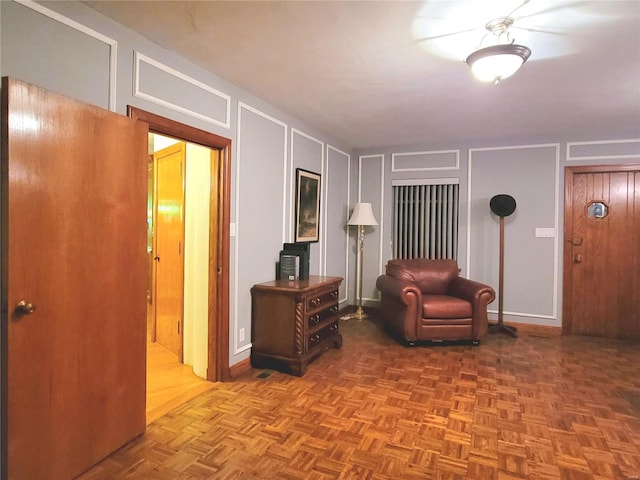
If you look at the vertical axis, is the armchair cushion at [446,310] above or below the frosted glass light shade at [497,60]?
below

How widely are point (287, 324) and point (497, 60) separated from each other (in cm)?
234

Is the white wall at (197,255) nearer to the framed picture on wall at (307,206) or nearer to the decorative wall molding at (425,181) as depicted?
the framed picture on wall at (307,206)

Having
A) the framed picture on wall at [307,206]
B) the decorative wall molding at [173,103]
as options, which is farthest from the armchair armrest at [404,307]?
the decorative wall molding at [173,103]

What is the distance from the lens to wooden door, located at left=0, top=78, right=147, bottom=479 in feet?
5.09

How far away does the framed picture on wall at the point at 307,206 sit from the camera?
13.1 feet

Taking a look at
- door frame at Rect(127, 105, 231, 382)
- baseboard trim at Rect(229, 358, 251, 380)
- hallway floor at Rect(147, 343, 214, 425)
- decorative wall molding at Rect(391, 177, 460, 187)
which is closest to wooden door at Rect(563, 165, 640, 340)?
decorative wall molding at Rect(391, 177, 460, 187)

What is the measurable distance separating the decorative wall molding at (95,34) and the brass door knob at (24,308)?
110 cm

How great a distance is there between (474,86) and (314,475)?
289 centimetres

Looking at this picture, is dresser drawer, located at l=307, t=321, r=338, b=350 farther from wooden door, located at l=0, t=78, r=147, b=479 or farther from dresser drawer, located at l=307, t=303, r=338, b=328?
wooden door, located at l=0, t=78, r=147, b=479

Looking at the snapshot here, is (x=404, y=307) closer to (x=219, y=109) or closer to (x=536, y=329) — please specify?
(x=536, y=329)

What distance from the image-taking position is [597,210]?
14.5 ft

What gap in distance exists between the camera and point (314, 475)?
1.86 m

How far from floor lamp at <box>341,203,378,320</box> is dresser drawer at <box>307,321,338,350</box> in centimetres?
137

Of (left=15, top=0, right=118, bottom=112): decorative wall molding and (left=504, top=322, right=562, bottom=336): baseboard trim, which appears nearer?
(left=15, top=0, right=118, bottom=112): decorative wall molding
